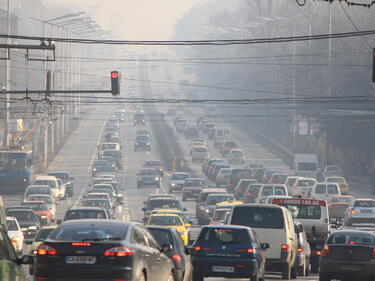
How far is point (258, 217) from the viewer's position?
89.2ft

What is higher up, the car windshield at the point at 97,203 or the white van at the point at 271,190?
the white van at the point at 271,190

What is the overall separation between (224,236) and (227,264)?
612 mm

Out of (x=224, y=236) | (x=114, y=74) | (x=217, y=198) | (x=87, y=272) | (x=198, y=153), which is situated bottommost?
(x=217, y=198)

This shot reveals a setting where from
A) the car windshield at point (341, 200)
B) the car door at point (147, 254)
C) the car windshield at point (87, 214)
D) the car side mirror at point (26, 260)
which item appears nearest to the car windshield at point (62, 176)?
the car windshield at point (341, 200)

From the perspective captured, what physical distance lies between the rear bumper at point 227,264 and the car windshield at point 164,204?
2560 cm

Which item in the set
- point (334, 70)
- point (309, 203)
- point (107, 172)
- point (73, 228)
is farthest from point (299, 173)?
point (73, 228)

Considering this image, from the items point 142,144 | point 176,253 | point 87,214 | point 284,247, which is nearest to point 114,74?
point 87,214

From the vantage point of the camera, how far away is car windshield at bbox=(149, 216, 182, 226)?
37938 mm

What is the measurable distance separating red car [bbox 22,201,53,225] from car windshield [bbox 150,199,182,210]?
465 cm

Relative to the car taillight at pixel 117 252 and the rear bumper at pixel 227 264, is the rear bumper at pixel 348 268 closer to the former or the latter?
the rear bumper at pixel 227 264

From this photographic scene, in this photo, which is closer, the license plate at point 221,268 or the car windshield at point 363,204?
the license plate at point 221,268

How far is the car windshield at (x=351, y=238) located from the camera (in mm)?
25344

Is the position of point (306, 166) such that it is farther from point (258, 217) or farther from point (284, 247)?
point (284, 247)

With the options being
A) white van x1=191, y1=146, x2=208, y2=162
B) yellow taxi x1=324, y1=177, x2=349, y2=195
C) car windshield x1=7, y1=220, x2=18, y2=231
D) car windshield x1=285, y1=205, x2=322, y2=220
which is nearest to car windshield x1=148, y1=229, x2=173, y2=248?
car windshield x1=7, y1=220, x2=18, y2=231
